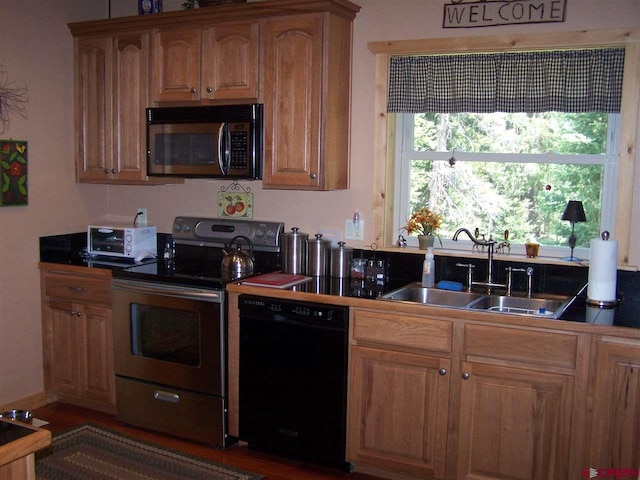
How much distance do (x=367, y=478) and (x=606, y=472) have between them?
1054 mm

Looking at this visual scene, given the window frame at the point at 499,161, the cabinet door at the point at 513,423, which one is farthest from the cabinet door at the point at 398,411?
the window frame at the point at 499,161

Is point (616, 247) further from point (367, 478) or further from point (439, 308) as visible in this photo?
point (367, 478)

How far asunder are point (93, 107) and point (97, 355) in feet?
4.76

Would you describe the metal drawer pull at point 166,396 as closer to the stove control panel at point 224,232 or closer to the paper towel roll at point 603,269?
the stove control panel at point 224,232

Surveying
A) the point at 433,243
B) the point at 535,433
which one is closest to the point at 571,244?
the point at 433,243

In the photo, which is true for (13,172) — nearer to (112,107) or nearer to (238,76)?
(112,107)

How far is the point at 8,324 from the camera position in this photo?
154 inches

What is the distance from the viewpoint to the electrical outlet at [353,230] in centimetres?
370

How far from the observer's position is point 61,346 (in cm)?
401

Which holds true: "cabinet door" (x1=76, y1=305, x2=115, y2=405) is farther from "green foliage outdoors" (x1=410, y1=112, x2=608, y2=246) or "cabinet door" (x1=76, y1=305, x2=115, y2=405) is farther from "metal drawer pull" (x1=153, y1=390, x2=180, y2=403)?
"green foliage outdoors" (x1=410, y1=112, x2=608, y2=246)

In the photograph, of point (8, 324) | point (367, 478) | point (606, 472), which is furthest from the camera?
point (8, 324)

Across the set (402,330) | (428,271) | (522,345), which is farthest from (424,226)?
(522,345)

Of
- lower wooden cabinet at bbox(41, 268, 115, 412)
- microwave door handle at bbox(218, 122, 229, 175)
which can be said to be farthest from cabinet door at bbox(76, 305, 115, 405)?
microwave door handle at bbox(218, 122, 229, 175)

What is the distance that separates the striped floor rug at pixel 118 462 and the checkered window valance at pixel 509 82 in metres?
2.03
